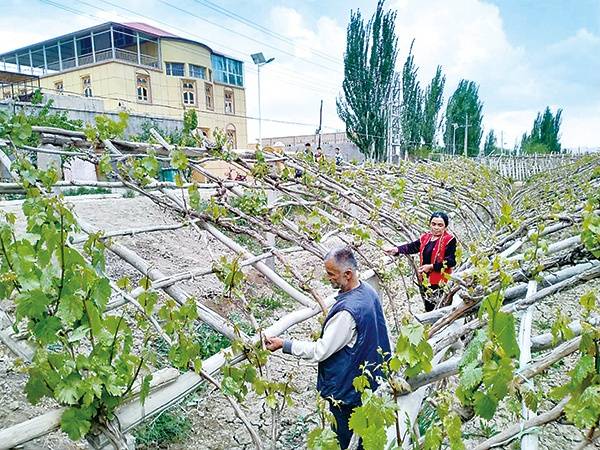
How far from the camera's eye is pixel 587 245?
204 cm

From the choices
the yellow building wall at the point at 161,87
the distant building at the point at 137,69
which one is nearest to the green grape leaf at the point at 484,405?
the yellow building wall at the point at 161,87

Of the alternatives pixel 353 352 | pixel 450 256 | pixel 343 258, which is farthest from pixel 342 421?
pixel 450 256

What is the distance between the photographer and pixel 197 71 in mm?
28734

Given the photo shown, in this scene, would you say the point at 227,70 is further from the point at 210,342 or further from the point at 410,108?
the point at 210,342

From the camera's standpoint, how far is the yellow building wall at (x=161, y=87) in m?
24.8

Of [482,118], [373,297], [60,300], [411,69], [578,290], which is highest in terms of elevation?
[411,69]

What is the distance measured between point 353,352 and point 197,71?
29088mm

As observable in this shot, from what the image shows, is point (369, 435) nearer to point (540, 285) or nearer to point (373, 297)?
point (373, 297)

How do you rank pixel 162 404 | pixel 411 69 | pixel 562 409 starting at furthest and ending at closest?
pixel 411 69 → pixel 162 404 → pixel 562 409

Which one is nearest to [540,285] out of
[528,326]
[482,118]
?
[528,326]

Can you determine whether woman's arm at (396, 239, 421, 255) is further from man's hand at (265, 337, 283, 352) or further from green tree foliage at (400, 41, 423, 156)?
green tree foliage at (400, 41, 423, 156)

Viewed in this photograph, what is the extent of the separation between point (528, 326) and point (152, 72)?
1108 inches

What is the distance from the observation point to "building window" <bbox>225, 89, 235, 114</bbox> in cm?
3109

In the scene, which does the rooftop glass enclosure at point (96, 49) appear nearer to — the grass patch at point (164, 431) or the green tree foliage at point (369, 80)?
the green tree foliage at point (369, 80)
